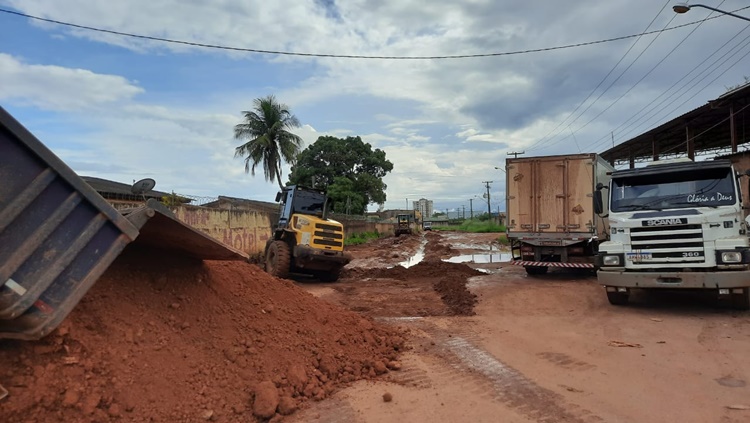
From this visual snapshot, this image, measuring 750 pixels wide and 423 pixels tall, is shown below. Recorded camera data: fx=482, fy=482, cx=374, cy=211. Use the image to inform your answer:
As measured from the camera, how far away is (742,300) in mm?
8156

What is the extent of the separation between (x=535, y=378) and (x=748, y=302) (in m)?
5.49

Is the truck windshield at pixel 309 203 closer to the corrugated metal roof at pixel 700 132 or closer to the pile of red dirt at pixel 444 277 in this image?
the pile of red dirt at pixel 444 277

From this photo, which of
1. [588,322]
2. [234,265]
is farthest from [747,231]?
[234,265]

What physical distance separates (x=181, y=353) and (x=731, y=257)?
829cm

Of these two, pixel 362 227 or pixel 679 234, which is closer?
pixel 679 234

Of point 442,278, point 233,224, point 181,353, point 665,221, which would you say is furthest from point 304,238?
point 181,353

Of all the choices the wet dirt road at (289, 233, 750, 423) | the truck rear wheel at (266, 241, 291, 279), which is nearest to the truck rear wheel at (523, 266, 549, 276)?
the wet dirt road at (289, 233, 750, 423)

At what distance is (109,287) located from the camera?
14.6 feet

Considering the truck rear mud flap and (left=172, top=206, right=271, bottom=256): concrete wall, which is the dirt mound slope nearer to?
the truck rear mud flap

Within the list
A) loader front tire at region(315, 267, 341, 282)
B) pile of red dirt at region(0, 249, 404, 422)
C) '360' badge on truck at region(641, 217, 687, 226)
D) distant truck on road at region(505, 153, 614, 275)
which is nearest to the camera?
pile of red dirt at region(0, 249, 404, 422)

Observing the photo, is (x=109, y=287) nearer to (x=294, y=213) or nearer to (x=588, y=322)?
(x=588, y=322)

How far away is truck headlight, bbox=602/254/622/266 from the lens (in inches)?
340

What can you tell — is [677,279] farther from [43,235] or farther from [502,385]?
[43,235]

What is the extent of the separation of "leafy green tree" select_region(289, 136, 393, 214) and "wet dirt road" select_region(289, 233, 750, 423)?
38.9m
